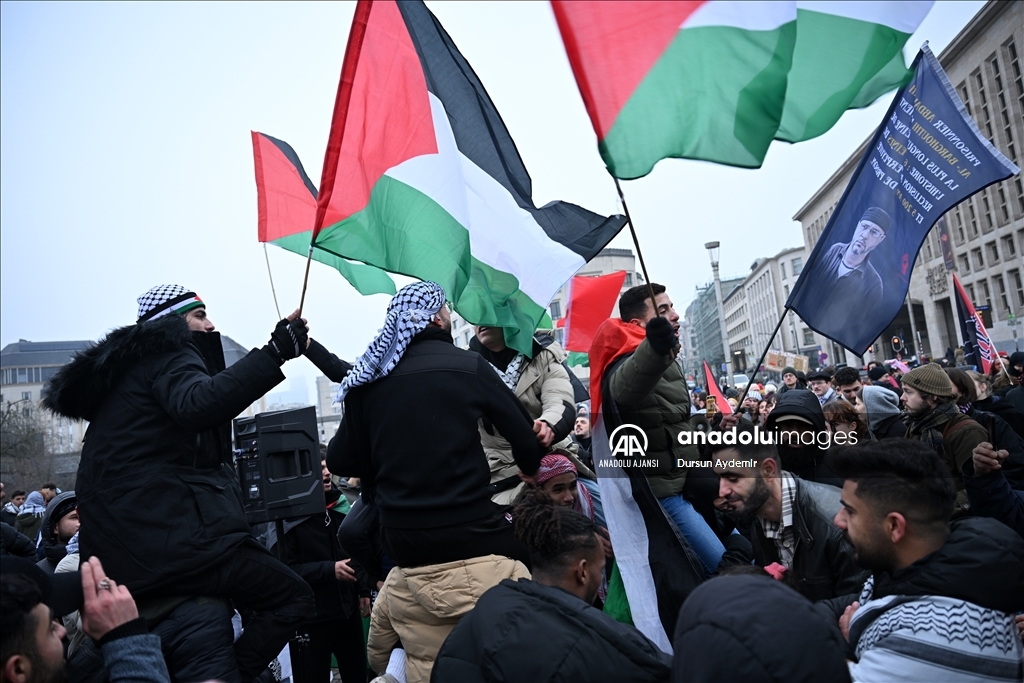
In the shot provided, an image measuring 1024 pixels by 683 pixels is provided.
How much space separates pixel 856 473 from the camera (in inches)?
107

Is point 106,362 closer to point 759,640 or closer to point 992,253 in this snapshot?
point 759,640

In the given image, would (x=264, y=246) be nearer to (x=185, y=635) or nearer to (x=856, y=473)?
(x=185, y=635)

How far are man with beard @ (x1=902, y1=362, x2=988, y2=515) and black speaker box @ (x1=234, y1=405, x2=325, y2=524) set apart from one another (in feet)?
12.9

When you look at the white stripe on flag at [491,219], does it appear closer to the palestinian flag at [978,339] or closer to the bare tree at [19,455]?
the palestinian flag at [978,339]

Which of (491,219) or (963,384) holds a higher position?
(491,219)

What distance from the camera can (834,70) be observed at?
3.20 m

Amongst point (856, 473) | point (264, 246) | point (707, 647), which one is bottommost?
point (707, 647)

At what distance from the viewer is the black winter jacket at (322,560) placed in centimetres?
538

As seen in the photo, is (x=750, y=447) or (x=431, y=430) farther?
(x=750, y=447)

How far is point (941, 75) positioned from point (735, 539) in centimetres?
288

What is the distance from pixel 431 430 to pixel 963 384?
429 centimetres

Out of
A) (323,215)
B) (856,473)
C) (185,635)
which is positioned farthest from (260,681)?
(856,473)

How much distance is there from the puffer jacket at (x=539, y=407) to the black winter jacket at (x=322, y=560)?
52.6 inches

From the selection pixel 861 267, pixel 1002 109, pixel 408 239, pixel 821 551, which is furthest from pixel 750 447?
pixel 1002 109
